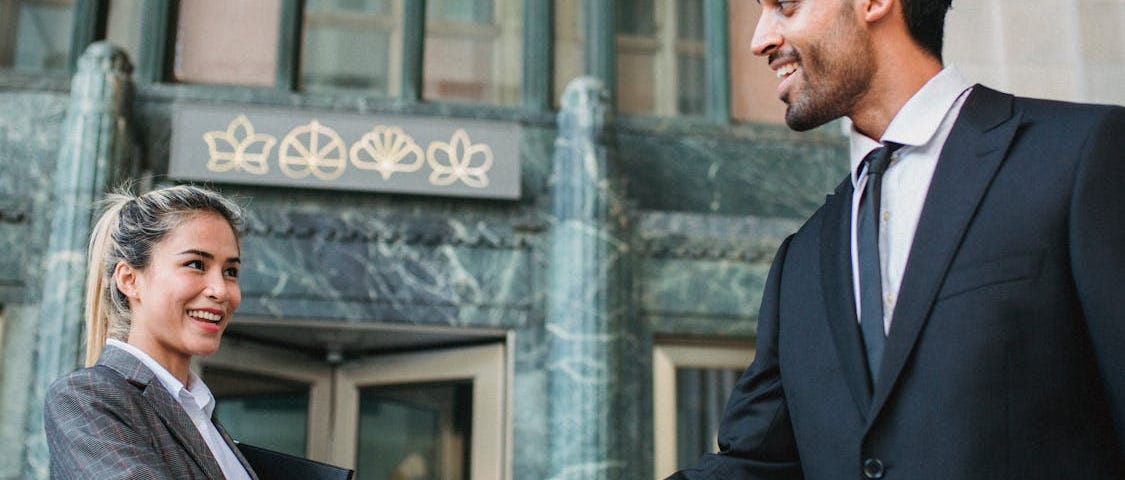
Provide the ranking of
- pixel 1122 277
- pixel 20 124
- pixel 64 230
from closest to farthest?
pixel 1122 277, pixel 64 230, pixel 20 124

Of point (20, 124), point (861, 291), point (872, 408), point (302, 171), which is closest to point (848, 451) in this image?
point (872, 408)

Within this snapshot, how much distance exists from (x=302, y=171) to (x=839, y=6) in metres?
5.01

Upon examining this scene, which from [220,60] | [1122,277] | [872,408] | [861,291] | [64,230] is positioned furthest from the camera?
[220,60]

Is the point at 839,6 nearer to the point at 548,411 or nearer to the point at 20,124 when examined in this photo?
the point at 548,411

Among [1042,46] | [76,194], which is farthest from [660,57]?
[76,194]

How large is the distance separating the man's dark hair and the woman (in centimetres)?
132

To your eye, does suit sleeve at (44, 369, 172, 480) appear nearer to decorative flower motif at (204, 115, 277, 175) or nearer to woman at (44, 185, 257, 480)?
woman at (44, 185, 257, 480)

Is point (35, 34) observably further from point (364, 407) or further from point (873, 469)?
point (873, 469)

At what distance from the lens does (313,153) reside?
259 inches

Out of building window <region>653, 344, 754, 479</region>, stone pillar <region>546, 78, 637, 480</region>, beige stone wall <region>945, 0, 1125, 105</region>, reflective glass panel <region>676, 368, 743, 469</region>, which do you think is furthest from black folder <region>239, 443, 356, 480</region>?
beige stone wall <region>945, 0, 1125, 105</region>

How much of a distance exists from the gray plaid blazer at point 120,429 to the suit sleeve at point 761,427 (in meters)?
0.85

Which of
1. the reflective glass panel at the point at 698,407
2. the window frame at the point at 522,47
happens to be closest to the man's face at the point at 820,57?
the reflective glass panel at the point at 698,407

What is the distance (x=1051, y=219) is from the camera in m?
1.54

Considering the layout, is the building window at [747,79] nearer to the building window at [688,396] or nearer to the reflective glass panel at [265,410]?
the building window at [688,396]
